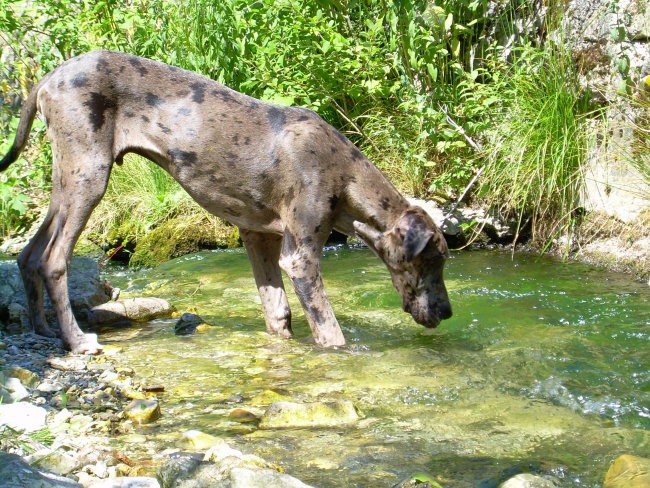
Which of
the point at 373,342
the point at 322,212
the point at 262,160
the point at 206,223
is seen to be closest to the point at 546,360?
the point at 373,342

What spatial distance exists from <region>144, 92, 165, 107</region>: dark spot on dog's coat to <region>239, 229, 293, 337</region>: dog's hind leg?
43.7 inches

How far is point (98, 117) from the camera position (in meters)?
5.39

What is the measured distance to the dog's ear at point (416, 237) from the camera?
5.52 meters

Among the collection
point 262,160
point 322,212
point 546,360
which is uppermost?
point 262,160

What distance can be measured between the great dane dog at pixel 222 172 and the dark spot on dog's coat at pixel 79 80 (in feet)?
0.04

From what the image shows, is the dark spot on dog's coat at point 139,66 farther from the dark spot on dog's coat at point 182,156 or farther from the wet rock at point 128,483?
the wet rock at point 128,483

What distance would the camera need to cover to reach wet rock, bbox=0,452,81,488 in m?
2.85

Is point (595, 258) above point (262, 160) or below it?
below

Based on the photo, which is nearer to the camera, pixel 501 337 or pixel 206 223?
pixel 501 337

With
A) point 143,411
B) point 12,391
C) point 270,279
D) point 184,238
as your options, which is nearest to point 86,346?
point 12,391

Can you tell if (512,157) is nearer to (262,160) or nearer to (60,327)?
(262,160)

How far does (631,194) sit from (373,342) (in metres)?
3.89

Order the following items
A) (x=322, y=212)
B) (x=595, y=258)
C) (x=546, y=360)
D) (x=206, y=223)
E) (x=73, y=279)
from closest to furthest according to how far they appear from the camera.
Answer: (x=546, y=360) → (x=322, y=212) → (x=73, y=279) → (x=595, y=258) → (x=206, y=223)

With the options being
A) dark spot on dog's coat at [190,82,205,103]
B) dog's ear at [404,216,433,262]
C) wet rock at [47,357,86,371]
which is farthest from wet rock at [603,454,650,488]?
dark spot on dog's coat at [190,82,205,103]
